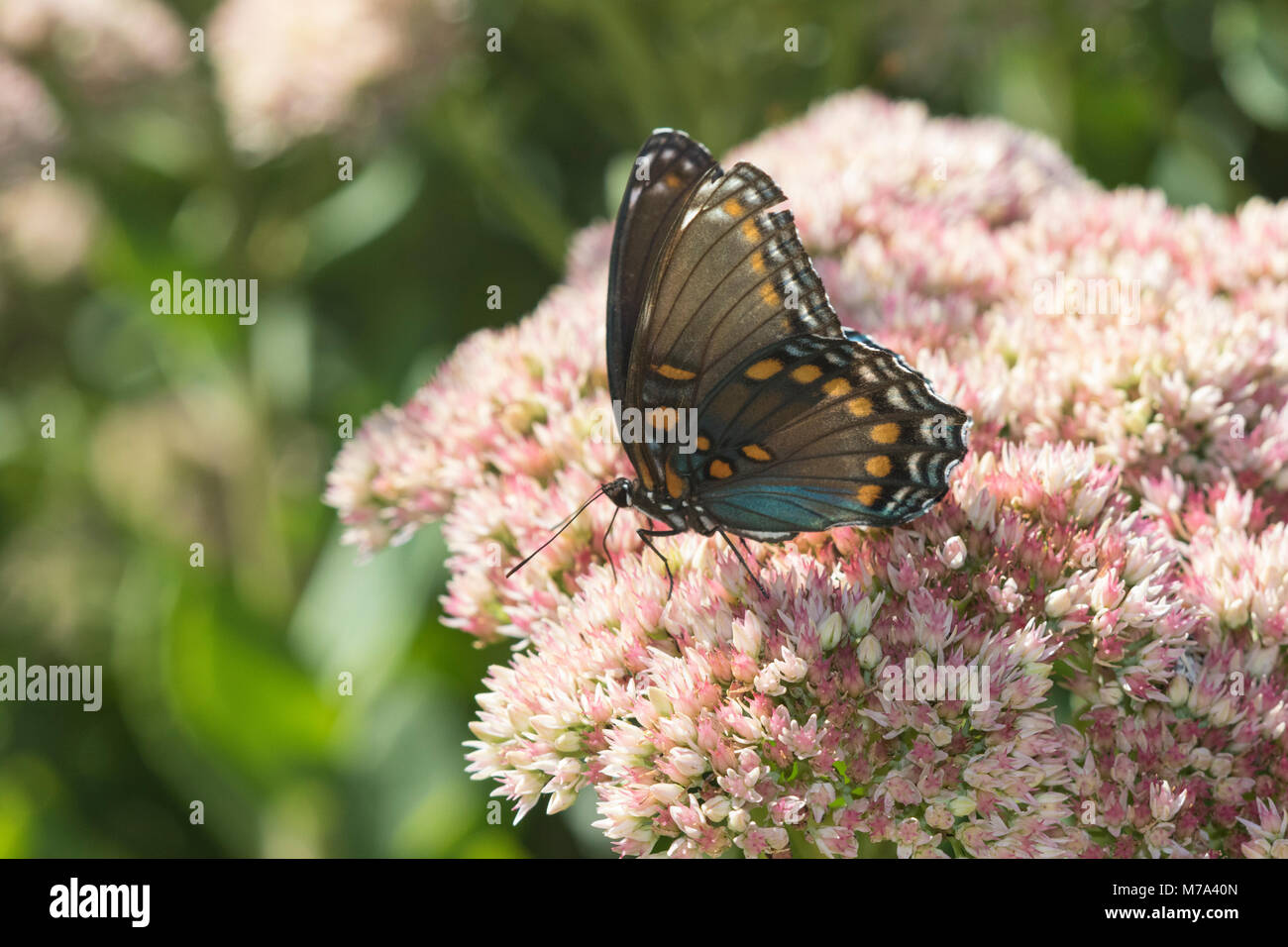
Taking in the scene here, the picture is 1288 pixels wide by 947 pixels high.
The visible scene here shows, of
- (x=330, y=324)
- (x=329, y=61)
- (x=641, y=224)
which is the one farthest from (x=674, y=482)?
(x=330, y=324)

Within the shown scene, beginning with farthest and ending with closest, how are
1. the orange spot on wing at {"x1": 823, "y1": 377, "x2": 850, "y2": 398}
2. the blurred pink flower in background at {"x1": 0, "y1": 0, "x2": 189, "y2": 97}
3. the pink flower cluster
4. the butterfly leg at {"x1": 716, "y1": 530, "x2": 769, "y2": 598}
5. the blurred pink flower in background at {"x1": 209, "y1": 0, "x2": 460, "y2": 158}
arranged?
the blurred pink flower in background at {"x1": 0, "y1": 0, "x2": 189, "y2": 97}
the blurred pink flower in background at {"x1": 209, "y1": 0, "x2": 460, "y2": 158}
the orange spot on wing at {"x1": 823, "y1": 377, "x2": 850, "y2": 398}
the butterfly leg at {"x1": 716, "y1": 530, "x2": 769, "y2": 598}
the pink flower cluster

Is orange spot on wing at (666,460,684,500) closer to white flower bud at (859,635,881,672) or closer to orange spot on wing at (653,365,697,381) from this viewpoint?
orange spot on wing at (653,365,697,381)

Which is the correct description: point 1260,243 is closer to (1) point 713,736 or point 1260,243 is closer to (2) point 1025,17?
(2) point 1025,17

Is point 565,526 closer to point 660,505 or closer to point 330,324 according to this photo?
point 660,505

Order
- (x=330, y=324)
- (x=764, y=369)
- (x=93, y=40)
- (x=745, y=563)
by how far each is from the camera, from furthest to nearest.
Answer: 1. (x=330, y=324)
2. (x=93, y=40)
3. (x=764, y=369)
4. (x=745, y=563)

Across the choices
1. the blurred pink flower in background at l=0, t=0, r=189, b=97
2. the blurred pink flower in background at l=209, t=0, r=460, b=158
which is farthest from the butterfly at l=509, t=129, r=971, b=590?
the blurred pink flower in background at l=0, t=0, r=189, b=97

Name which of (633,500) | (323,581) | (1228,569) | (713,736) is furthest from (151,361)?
(1228,569)

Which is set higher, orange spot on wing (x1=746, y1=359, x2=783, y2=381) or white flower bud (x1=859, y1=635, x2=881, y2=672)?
orange spot on wing (x1=746, y1=359, x2=783, y2=381)
